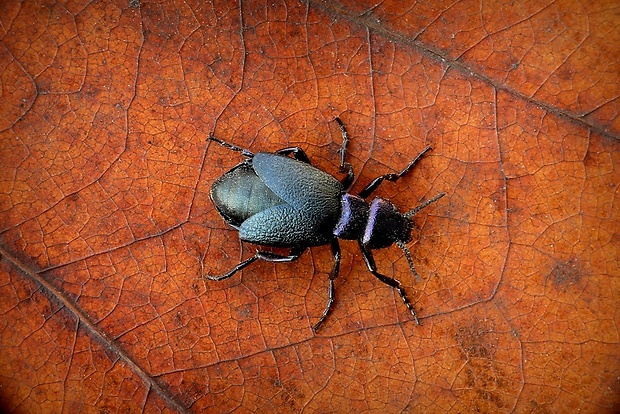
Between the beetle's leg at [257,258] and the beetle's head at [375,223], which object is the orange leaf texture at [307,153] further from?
the beetle's head at [375,223]

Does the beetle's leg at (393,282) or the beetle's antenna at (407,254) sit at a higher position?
the beetle's antenna at (407,254)

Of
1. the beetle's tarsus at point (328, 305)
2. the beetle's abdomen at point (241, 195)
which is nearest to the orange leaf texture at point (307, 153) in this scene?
the beetle's tarsus at point (328, 305)

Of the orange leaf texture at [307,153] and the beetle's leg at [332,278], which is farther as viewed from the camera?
the beetle's leg at [332,278]

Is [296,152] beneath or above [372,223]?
above

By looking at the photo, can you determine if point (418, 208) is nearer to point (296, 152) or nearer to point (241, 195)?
point (296, 152)

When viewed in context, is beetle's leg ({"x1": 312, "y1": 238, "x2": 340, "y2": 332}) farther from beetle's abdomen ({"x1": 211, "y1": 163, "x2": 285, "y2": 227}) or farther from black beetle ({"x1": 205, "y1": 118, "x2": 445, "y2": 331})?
beetle's abdomen ({"x1": 211, "y1": 163, "x2": 285, "y2": 227})

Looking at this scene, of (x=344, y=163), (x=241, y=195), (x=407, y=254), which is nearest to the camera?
(x=241, y=195)

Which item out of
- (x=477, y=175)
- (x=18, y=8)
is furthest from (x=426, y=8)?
(x=18, y=8)

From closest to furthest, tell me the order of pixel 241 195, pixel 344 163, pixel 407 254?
1. pixel 241 195
2. pixel 407 254
3. pixel 344 163

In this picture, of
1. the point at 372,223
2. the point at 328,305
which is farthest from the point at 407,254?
the point at 328,305
